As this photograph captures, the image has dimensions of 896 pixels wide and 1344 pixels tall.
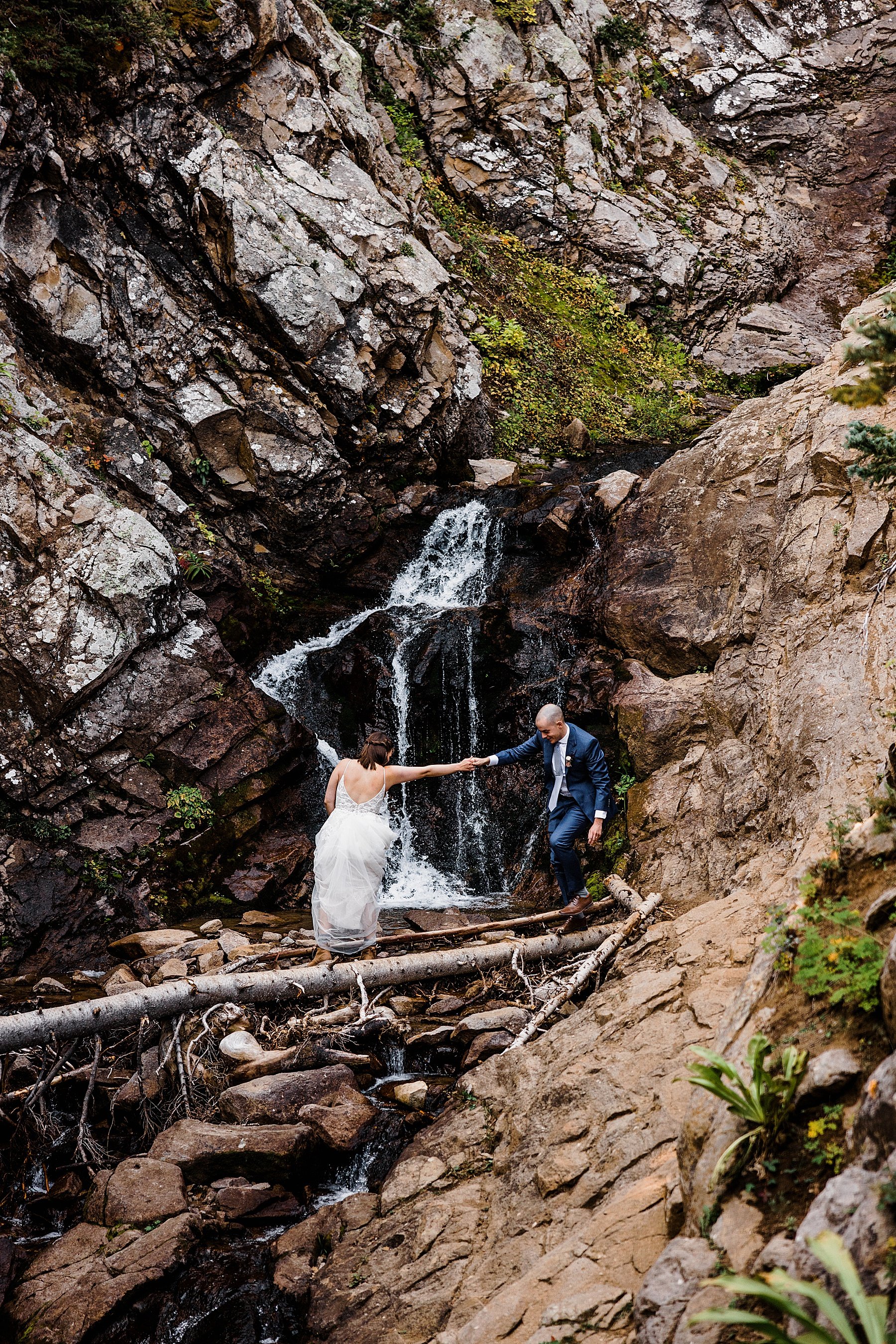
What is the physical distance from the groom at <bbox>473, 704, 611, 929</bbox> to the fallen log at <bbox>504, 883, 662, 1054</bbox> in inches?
22.0

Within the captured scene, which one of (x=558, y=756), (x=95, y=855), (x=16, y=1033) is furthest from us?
(x=95, y=855)

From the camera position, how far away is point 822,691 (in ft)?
23.3

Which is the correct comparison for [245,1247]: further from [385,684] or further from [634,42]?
[634,42]

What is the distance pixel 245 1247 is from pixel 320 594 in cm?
1073

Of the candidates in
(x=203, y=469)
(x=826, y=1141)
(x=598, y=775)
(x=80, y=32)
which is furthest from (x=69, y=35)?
(x=826, y=1141)

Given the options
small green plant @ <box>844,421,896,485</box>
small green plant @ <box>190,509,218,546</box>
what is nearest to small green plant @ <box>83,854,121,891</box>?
small green plant @ <box>190,509,218,546</box>

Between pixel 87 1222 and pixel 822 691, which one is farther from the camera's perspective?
pixel 822 691

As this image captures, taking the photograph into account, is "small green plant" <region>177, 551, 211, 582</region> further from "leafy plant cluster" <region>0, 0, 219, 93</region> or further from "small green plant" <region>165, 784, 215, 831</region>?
"leafy plant cluster" <region>0, 0, 219, 93</region>

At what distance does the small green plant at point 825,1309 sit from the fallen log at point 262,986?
5.07 meters

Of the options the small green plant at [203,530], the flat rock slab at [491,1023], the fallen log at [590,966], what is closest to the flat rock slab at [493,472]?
the small green plant at [203,530]

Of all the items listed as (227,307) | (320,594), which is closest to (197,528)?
(320,594)

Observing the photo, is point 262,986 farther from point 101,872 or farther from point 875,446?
point 875,446

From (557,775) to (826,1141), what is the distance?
198 inches

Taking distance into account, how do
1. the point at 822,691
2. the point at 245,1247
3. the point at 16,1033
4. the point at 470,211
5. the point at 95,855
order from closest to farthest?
the point at 245,1247
the point at 16,1033
the point at 822,691
the point at 95,855
the point at 470,211
